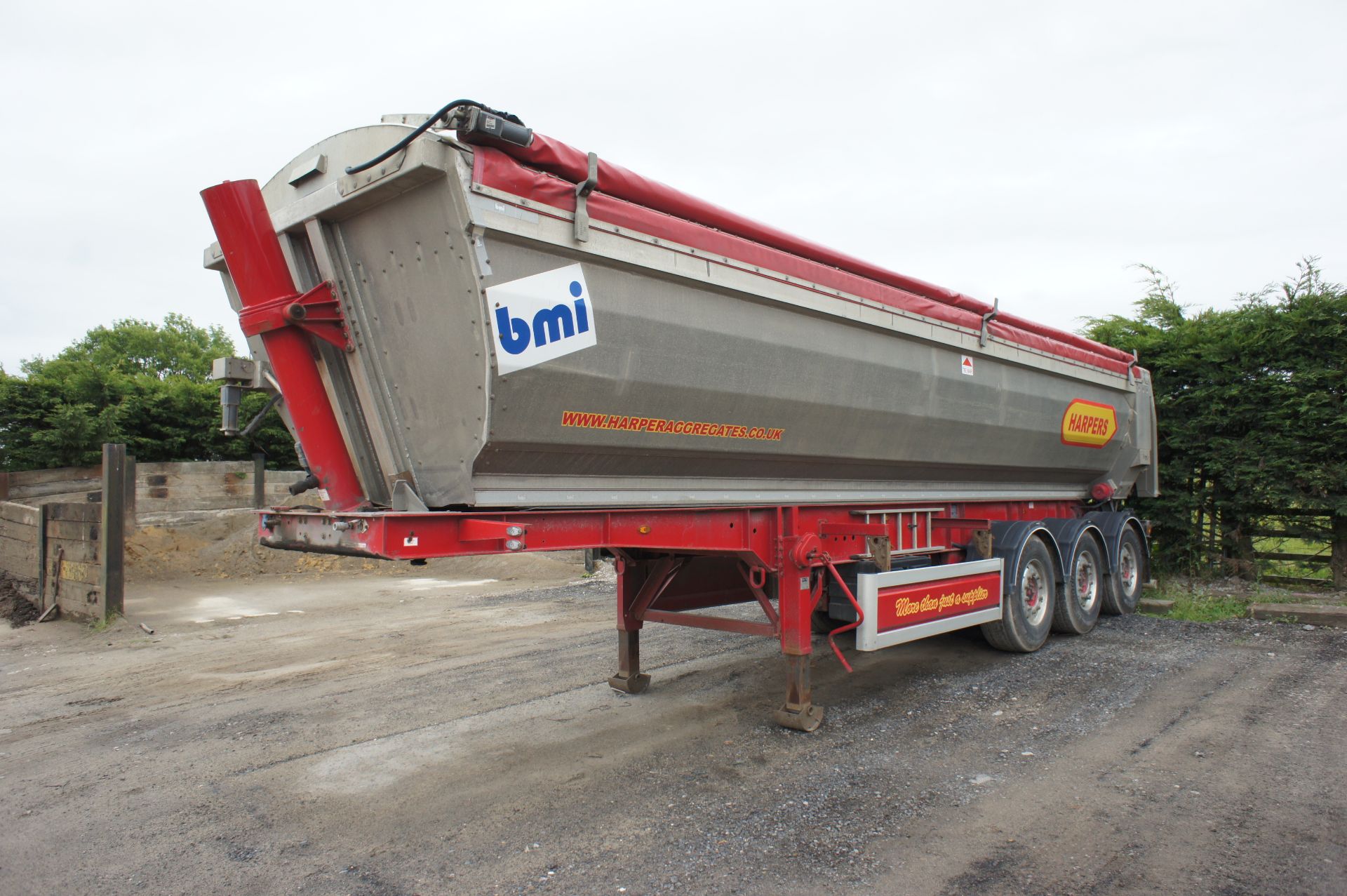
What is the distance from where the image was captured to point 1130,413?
9945 mm

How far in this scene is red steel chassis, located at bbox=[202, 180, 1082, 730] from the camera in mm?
4020

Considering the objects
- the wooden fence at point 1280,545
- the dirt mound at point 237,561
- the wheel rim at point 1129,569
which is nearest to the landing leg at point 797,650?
the wheel rim at point 1129,569

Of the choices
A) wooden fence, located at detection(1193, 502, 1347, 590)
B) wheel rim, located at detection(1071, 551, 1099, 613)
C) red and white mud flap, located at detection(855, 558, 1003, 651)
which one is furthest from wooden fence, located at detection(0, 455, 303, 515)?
wooden fence, located at detection(1193, 502, 1347, 590)

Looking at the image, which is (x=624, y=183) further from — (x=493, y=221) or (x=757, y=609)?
(x=757, y=609)

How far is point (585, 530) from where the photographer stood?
4.48 m

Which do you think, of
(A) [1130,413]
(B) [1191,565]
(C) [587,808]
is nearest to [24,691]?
(C) [587,808]

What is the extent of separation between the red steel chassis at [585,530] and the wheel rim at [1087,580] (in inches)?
115

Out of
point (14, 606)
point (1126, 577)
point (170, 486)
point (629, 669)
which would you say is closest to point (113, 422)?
point (170, 486)

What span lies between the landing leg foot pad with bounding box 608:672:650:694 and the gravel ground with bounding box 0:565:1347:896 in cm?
8

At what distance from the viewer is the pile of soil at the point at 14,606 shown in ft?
32.9

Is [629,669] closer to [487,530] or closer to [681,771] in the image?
[681,771]

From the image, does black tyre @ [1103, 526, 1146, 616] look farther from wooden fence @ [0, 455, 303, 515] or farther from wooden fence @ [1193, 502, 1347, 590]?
wooden fence @ [0, 455, 303, 515]

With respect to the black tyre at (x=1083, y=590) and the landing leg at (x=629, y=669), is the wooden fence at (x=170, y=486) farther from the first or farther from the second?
the black tyre at (x=1083, y=590)

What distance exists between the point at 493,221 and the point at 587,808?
288 centimetres
